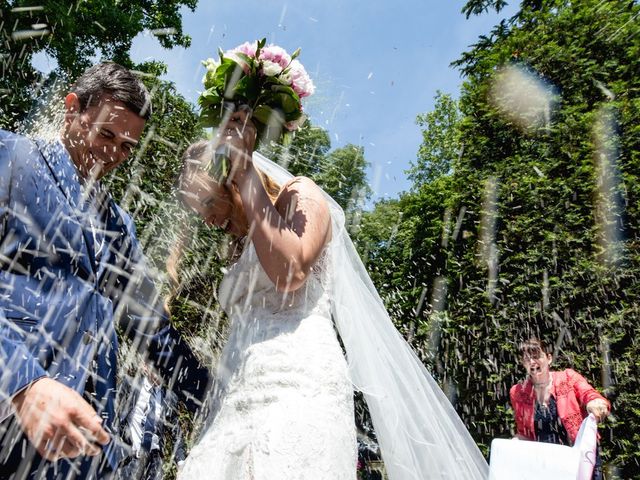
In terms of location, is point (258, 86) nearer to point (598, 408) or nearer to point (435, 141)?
point (598, 408)

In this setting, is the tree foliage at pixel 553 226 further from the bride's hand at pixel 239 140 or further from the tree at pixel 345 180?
the bride's hand at pixel 239 140

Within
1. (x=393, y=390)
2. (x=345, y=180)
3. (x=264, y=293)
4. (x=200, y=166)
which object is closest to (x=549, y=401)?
(x=393, y=390)

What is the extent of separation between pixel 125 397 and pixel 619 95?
277 inches

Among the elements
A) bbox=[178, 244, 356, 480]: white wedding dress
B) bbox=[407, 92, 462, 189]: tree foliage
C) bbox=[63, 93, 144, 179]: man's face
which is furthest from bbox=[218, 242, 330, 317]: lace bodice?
bbox=[407, 92, 462, 189]: tree foliage

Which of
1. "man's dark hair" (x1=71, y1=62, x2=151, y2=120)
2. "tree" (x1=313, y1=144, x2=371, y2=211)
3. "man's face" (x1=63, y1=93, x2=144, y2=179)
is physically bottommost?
"man's face" (x1=63, y1=93, x2=144, y2=179)

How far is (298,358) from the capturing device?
195cm

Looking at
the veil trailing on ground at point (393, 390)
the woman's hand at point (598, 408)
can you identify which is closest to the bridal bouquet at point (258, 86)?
the veil trailing on ground at point (393, 390)

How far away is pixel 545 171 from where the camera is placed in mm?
7344

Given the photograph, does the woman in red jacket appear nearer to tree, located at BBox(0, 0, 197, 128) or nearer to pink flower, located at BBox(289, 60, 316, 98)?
pink flower, located at BBox(289, 60, 316, 98)

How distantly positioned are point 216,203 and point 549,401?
410cm

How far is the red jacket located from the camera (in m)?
4.92

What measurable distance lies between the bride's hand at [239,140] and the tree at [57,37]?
30.8 feet

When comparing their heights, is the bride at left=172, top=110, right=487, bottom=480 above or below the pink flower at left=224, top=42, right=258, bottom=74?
below

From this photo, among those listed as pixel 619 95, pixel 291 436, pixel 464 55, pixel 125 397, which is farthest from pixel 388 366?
pixel 464 55
